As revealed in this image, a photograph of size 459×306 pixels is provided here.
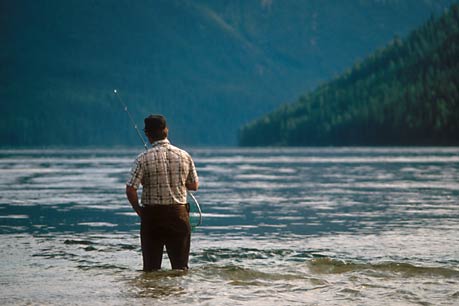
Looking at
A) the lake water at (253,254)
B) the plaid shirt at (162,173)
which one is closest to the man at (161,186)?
the plaid shirt at (162,173)

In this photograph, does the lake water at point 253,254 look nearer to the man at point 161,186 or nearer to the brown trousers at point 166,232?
the brown trousers at point 166,232

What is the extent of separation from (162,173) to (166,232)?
1025mm

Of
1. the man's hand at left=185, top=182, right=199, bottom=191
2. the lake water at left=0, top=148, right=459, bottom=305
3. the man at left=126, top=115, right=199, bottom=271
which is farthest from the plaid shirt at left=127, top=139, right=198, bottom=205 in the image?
the lake water at left=0, top=148, right=459, bottom=305

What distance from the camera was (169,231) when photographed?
1709 centimetres

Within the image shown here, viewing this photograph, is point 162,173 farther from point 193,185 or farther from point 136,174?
point 193,185

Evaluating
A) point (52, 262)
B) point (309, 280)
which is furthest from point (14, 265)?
point (309, 280)

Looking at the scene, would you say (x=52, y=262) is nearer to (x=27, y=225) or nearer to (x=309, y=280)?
(x=309, y=280)

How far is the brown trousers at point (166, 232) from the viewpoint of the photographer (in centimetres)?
1695

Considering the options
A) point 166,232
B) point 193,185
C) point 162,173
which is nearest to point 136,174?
point 162,173

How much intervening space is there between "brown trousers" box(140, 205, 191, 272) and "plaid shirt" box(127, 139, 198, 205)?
0.15 metres

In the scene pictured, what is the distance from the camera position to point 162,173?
1686 centimetres

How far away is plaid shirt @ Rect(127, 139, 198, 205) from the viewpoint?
55.2 ft

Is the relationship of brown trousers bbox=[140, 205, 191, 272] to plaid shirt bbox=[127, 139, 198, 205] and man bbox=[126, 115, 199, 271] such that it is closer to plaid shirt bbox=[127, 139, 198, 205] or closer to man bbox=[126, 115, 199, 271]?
man bbox=[126, 115, 199, 271]

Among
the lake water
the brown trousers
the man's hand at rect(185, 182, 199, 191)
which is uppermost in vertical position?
the man's hand at rect(185, 182, 199, 191)
